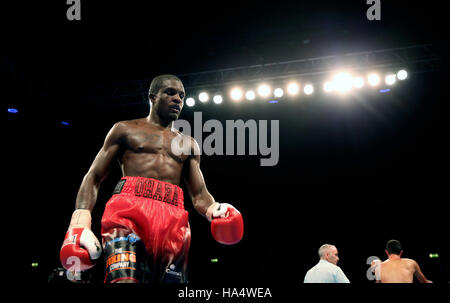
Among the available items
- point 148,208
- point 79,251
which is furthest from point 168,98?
point 79,251

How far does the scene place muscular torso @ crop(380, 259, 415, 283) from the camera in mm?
4324

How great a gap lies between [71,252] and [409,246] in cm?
723

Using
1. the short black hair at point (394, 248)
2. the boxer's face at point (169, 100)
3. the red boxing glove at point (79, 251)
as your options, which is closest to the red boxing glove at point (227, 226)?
the red boxing glove at point (79, 251)

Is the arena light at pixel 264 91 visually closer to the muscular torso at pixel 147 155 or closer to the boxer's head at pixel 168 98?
the boxer's head at pixel 168 98

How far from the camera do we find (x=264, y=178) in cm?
804

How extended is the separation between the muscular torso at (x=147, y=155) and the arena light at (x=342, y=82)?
12.8ft

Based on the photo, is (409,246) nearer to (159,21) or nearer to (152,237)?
(159,21)

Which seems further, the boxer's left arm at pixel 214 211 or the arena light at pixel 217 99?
the arena light at pixel 217 99

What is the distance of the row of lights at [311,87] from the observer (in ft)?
18.1

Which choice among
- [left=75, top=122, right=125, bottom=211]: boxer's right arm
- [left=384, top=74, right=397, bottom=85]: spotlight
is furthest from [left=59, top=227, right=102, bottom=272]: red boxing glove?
[left=384, top=74, right=397, bottom=85]: spotlight

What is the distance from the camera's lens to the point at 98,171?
80.6 inches

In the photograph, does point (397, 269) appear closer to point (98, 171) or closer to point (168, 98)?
point (168, 98)

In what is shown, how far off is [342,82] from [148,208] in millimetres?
4379
